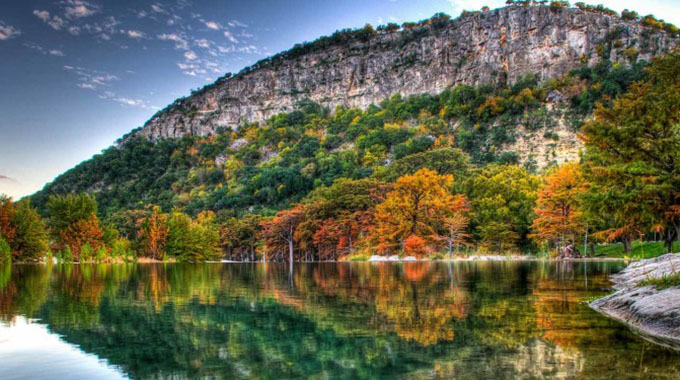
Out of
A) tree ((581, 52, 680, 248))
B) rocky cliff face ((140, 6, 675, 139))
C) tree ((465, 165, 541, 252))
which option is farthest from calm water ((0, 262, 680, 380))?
rocky cliff face ((140, 6, 675, 139))

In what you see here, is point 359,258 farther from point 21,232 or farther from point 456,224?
point 21,232

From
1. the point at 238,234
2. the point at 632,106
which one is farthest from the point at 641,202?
the point at 238,234

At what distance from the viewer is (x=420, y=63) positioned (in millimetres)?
A: 149250

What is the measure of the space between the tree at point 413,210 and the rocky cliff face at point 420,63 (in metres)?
77.0

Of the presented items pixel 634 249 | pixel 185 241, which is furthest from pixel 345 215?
pixel 634 249

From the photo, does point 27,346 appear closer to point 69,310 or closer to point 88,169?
point 69,310

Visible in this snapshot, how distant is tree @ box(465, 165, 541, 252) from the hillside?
15580 mm

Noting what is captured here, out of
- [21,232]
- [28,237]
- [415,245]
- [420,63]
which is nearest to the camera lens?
[21,232]

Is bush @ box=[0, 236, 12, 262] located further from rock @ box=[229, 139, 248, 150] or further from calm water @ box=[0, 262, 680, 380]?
rock @ box=[229, 139, 248, 150]

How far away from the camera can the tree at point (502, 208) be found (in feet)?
161

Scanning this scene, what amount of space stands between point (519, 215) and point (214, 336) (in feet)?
160

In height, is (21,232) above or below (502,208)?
below

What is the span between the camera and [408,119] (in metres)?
129

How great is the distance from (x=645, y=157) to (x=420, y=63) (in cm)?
13529
